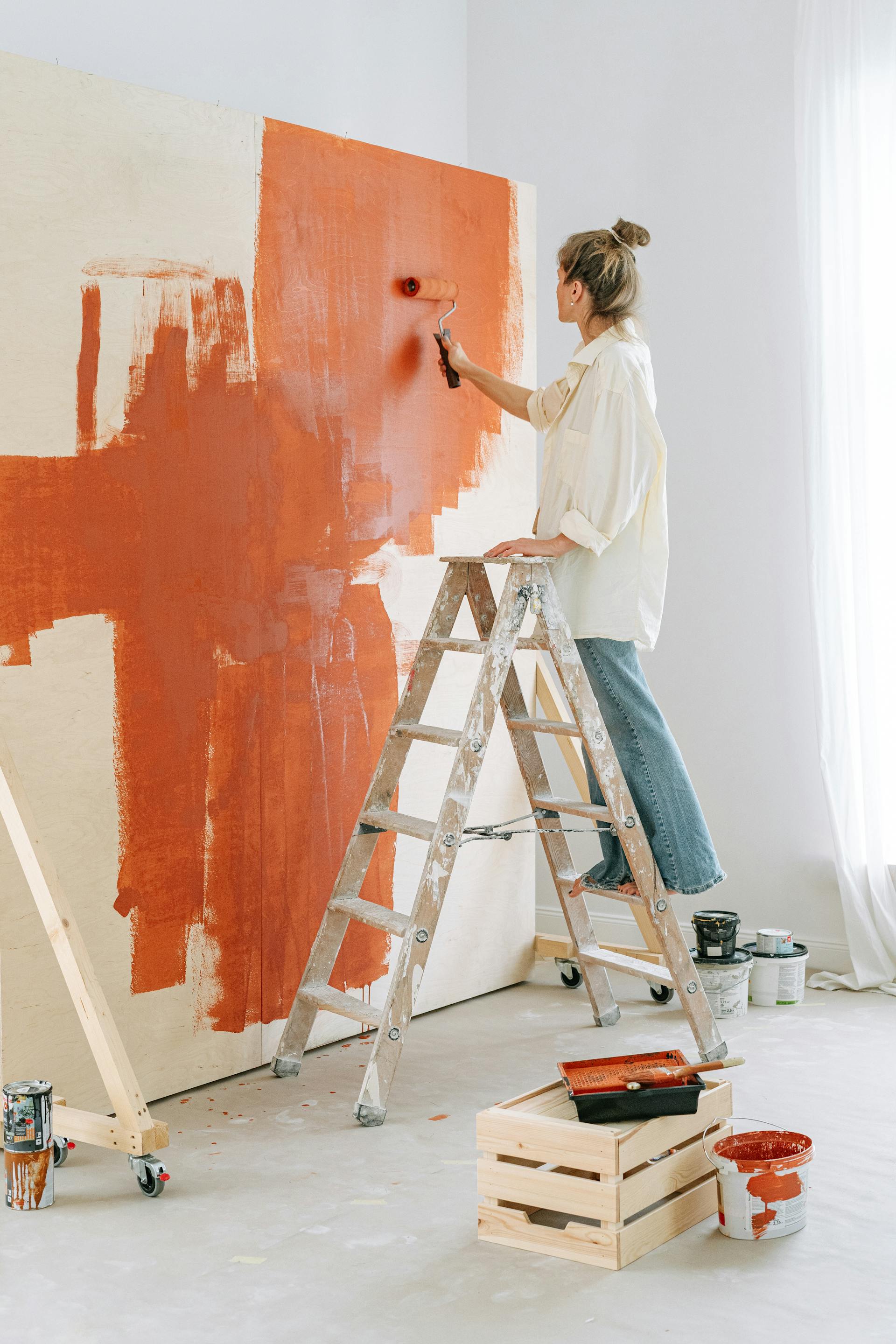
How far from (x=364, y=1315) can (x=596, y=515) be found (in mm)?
1618

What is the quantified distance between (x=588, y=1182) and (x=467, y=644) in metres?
1.14

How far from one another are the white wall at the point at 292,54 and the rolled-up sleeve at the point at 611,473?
4.77 ft

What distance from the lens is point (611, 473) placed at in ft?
9.19

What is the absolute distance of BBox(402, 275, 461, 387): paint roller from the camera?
3.15 m

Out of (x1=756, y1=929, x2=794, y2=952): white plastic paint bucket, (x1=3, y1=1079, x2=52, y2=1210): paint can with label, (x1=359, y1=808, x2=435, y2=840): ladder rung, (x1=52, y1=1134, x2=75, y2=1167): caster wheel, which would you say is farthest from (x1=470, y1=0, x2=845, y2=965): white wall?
(x1=3, y1=1079, x2=52, y2=1210): paint can with label

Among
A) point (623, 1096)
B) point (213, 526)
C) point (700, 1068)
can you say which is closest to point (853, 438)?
point (213, 526)

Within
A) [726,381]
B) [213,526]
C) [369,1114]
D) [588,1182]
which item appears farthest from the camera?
[726,381]

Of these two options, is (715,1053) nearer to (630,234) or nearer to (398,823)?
(398,823)

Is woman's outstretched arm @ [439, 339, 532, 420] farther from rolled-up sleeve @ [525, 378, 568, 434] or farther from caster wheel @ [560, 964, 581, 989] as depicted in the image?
caster wheel @ [560, 964, 581, 989]

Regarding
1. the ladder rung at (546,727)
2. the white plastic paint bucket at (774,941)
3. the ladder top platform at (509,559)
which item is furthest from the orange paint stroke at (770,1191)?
the white plastic paint bucket at (774,941)

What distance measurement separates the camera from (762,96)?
3.75 metres

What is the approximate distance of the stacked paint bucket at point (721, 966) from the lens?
3.30 meters

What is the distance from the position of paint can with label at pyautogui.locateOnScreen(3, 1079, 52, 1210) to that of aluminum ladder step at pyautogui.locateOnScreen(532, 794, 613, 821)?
1.22m

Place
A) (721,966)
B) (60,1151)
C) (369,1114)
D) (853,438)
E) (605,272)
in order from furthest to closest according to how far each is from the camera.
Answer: (853,438) → (721,966) → (605,272) → (369,1114) → (60,1151)
